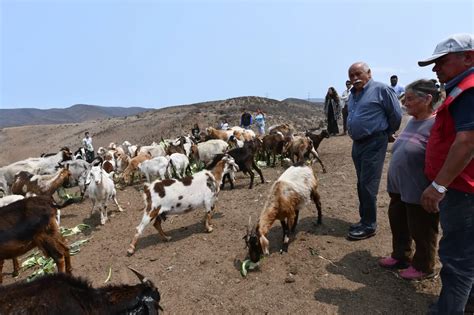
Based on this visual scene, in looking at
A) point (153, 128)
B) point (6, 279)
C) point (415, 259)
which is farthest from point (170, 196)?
point (153, 128)

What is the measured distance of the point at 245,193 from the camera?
33.3 ft

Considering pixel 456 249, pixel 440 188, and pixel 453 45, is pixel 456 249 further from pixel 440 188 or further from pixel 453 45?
pixel 453 45

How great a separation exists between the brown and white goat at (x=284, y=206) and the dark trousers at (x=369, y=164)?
110 cm

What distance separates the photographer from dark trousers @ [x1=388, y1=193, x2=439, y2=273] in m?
4.36

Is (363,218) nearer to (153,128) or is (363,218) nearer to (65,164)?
(65,164)

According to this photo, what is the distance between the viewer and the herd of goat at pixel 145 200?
3.05 m

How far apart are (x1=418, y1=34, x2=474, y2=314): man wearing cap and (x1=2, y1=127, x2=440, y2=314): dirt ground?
43.0 inches

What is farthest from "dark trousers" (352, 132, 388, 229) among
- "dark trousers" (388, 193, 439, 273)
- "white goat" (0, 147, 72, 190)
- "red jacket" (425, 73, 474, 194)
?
"white goat" (0, 147, 72, 190)

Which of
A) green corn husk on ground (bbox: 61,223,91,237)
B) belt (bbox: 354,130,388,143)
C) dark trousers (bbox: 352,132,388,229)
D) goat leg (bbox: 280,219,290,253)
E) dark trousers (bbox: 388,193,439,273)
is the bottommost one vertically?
green corn husk on ground (bbox: 61,223,91,237)

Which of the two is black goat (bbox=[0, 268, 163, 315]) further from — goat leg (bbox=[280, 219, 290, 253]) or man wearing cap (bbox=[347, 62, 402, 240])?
man wearing cap (bbox=[347, 62, 402, 240])

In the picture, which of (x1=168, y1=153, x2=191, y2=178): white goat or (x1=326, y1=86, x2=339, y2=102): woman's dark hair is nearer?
(x1=168, y1=153, x2=191, y2=178): white goat

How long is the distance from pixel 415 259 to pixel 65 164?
426 inches

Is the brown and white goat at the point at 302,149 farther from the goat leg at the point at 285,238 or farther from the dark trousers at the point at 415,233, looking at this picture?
the dark trousers at the point at 415,233

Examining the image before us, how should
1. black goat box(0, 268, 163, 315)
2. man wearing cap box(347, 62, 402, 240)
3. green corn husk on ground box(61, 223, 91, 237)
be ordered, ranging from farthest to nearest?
green corn husk on ground box(61, 223, 91, 237), man wearing cap box(347, 62, 402, 240), black goat box(0, 268, 163, 315)
